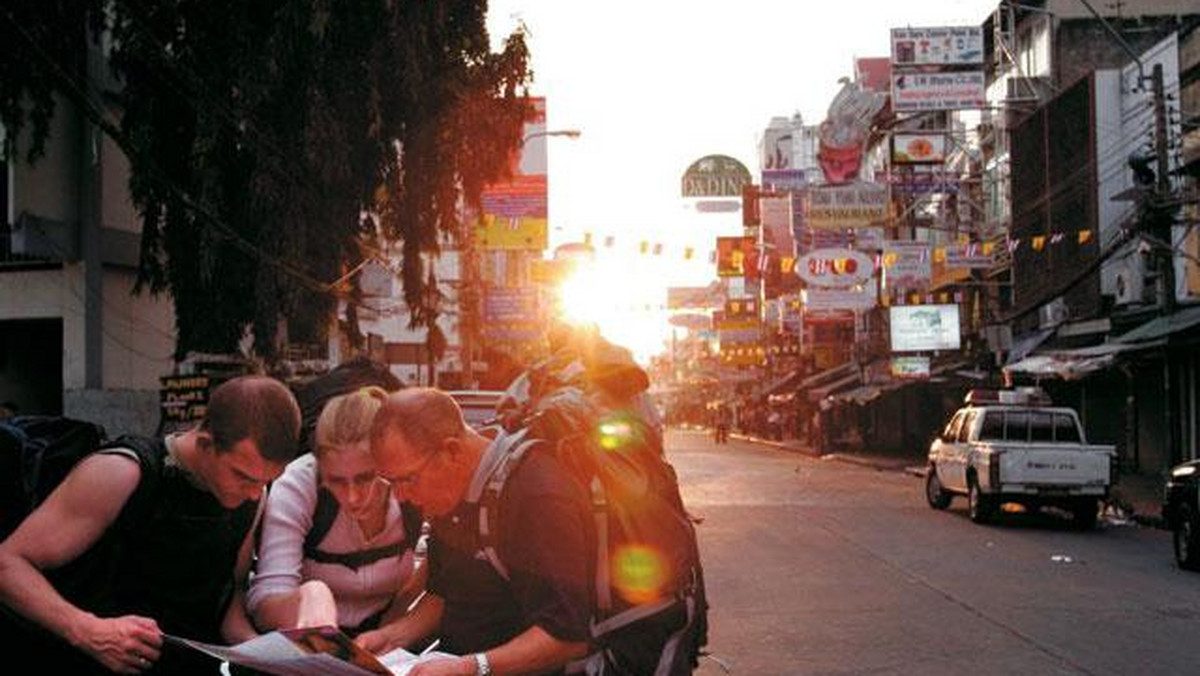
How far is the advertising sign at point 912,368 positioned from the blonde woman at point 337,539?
43.6 meters

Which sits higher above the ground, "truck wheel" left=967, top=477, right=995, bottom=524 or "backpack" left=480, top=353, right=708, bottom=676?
"backpack" left=480, top=353, right=708, bottom=676

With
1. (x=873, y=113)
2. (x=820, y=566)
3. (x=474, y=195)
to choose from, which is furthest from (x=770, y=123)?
(x=820, y=566)

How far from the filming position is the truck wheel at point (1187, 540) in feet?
49.2

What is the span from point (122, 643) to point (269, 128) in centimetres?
1711

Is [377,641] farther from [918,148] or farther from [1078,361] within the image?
[918,148]

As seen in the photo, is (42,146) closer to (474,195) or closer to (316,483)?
(474,195)

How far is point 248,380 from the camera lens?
12.1 feet

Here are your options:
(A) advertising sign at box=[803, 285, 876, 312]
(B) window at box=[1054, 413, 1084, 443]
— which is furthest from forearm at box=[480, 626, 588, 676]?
(A) advertising sign at box=[803, 285, 876, 312]

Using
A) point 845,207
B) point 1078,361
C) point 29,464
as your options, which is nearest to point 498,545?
point 29,464

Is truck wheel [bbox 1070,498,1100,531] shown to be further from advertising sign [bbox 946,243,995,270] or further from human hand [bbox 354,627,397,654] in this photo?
human hand [bbox 354,627,397,654]

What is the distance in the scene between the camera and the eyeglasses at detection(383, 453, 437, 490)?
3525 millimetres

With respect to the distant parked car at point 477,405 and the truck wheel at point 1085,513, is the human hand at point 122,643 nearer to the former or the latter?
the distant parked car at point 477,405

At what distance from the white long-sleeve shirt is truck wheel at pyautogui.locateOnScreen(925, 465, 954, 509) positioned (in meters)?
21.3

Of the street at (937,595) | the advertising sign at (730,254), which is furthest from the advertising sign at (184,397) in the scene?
the advertising sign at (730,254)
